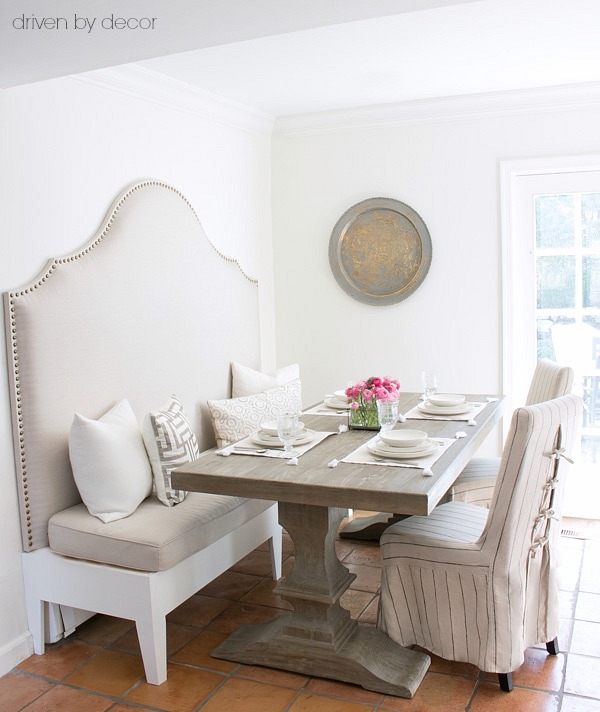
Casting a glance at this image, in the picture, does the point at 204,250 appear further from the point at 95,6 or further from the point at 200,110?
the point at 95,6

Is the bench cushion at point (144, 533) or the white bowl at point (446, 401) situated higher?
the white bowl at point (446, 401)

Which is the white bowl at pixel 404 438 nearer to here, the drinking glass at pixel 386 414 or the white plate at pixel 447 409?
the drinking glass at pixel 386 414

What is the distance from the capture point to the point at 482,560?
2.35 m

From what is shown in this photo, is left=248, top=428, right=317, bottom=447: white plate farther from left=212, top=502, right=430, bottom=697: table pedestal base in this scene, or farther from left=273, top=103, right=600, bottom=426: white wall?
left=273, top=103, right=600, bottom=426: white wall

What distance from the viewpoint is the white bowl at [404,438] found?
254cm

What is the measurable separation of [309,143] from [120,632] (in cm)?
301

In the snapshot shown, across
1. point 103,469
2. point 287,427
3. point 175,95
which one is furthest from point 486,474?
point 175,95

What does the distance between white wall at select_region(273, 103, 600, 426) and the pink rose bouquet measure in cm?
143

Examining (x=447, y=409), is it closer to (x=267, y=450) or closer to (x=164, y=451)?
(x=267, y=450)

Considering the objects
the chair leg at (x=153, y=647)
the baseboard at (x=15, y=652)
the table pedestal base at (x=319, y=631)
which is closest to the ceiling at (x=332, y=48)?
the table pedestal base at (x=319, y=631)

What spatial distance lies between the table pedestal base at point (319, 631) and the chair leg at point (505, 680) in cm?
25

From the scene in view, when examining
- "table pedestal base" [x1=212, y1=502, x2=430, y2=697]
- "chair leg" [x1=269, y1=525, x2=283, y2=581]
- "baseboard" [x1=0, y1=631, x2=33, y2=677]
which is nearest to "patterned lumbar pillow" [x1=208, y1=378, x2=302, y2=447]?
"chair leg" [x1=269, y1=525, x2=283, y2=581]

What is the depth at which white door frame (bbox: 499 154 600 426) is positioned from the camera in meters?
4.07

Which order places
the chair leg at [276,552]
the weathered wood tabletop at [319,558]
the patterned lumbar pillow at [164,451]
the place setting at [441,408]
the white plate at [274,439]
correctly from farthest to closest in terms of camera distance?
the chair leg at [276,552] → the place setting at [441,408] → the patterned lumbar pillow at [164,451] → the white plate at [274,439] → the weathered wood tabletop at [319,558]
